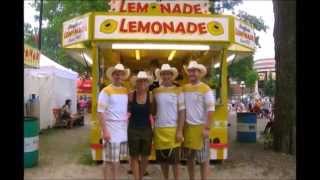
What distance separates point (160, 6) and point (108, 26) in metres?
2.13

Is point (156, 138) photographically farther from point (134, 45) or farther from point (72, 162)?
point (72, 162)

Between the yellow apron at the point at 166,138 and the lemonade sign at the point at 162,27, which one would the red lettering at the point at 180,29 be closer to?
the lemonade sign at the point at 162,27

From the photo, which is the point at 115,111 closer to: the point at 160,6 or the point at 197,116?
the point at 197,116

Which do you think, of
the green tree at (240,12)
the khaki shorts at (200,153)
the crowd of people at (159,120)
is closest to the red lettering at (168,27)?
the crowd of people at (159,120)

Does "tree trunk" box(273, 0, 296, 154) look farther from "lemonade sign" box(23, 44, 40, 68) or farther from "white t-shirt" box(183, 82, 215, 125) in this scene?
"lemonade sign" box(23, 44, 40, 68)

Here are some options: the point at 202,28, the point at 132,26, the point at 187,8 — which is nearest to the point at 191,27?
the point at 202,28

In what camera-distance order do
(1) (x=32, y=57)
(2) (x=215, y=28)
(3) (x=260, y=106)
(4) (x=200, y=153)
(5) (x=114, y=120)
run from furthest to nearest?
1. (3) (x=260, y=106)
2. (1) (x=32, y=57)
3. (2) (x=215, y=28)
4. (4) (x=200, y=153)
5. (5) (x=114, y=120)

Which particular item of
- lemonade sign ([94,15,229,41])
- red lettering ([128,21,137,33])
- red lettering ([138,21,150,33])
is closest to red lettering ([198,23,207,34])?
lemonade sign ([94,15,229,41])

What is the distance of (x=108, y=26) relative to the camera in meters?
8.38

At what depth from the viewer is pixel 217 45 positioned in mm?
8781

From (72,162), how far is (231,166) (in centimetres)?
313
